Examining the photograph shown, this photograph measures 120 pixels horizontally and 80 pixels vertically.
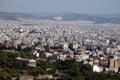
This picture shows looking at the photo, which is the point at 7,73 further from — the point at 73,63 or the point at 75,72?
the point at 73,63

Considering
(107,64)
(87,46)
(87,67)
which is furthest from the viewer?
(87,46)

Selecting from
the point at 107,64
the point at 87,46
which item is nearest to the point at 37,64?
the point at 107,64

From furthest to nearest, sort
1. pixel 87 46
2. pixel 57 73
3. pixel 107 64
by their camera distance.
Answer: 1. pixel 87 46
2. pixel 107 64
3. pixel 57 73

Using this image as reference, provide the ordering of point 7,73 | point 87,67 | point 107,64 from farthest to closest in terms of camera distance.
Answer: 1. point 107,64
2. point 87,67
3. point 7,73

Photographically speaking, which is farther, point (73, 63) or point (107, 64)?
point (107, 64)

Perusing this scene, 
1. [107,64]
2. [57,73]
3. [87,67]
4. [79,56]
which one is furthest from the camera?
[79,56]

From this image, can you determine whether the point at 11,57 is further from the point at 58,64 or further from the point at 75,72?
the point at 75,72

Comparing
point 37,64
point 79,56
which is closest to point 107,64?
point 79,56

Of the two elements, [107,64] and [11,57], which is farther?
[107,64]
